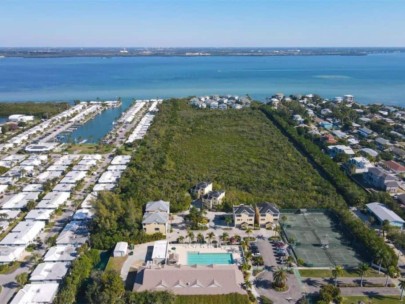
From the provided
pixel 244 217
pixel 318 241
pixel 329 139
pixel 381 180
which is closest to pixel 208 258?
pixel 244 217

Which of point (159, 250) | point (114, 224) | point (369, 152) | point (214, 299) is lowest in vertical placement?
point (214, 299)

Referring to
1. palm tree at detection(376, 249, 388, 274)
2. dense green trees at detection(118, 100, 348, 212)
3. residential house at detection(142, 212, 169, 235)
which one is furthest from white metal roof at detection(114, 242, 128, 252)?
palm tree at detection(376, 249, 388, 274)

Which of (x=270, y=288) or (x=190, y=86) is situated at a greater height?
(x=190, y=86)

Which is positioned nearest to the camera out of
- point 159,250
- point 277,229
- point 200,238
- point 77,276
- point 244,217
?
point 77,276

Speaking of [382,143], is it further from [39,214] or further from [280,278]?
[39,214]

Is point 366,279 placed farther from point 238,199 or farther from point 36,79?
point 36,79

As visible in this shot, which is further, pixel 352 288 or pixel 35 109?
pixel 35 109

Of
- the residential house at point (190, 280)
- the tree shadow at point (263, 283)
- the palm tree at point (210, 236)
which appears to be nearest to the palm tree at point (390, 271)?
the tree shadow at point (263, 283)
